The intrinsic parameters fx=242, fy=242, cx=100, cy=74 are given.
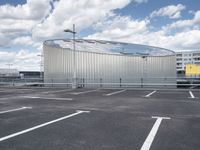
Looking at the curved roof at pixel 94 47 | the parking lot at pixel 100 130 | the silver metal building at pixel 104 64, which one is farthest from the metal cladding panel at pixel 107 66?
the parking lot at pixel 100 130

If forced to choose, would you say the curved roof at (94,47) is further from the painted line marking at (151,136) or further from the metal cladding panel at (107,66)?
the painted line marking at (151,136)

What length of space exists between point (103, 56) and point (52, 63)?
824 cm

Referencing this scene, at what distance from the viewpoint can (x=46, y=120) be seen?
26.0 feet

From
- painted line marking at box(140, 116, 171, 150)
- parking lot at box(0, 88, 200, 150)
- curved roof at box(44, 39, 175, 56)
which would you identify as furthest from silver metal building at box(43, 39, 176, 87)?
painted line marking at box(140, 116, 171, 150)

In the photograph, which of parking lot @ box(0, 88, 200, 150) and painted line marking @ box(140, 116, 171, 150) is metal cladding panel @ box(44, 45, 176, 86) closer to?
parking lot @ box(0, 88, 200, 150)

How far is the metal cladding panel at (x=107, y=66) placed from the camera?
3416cm

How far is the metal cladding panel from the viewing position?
34.2 metres

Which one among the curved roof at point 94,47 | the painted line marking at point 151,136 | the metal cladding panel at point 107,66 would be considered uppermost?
the curved roof at point 94,47

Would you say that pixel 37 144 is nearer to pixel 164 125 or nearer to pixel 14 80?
pixel 164 125

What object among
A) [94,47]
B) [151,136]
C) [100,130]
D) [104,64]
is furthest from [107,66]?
[151,136]

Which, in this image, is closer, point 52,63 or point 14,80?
point 14,80

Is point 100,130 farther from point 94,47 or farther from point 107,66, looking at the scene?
point 94,47

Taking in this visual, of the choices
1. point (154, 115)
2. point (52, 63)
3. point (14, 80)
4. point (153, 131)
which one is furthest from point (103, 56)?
point (153, 131)

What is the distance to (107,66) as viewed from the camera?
34281 mm
